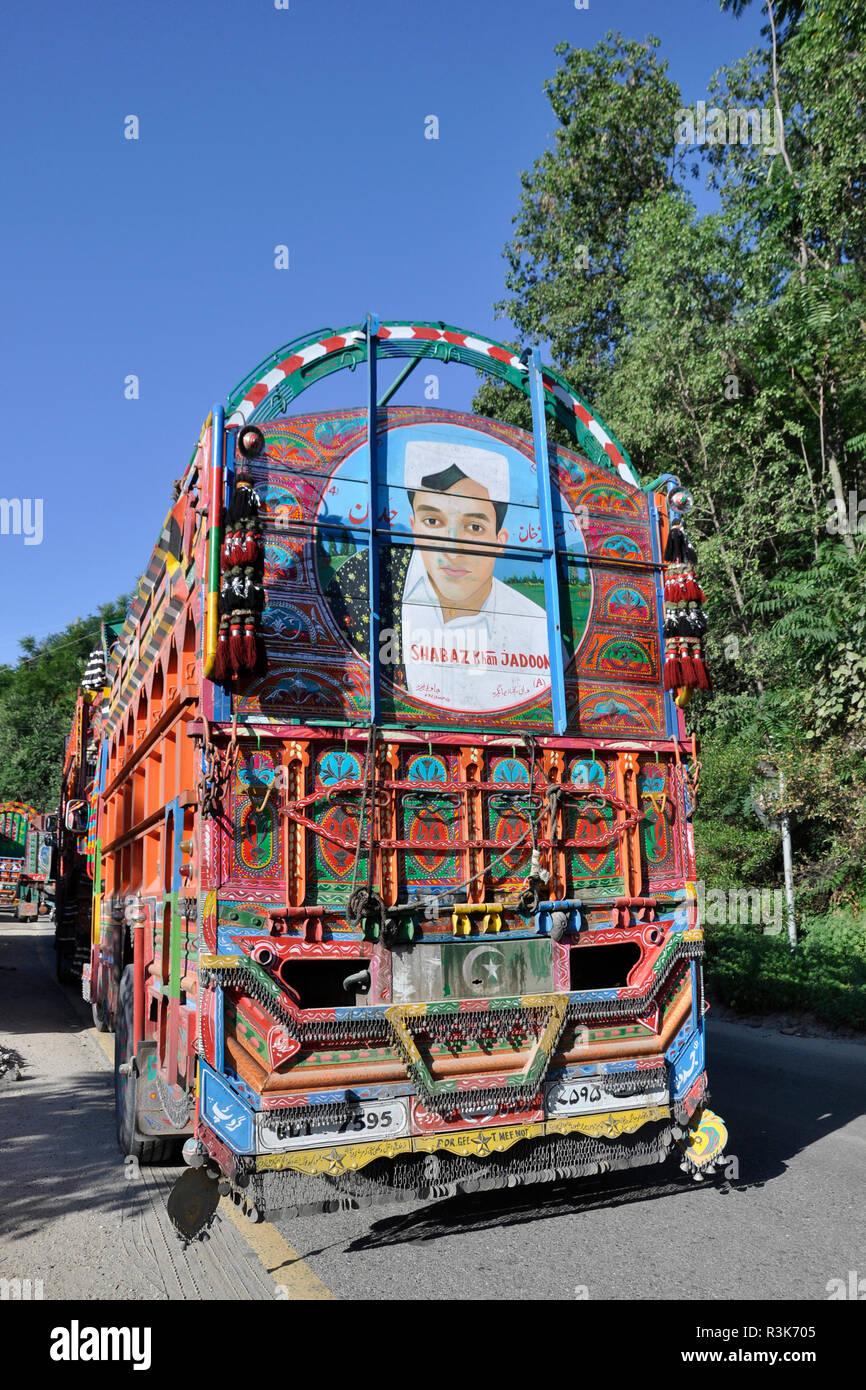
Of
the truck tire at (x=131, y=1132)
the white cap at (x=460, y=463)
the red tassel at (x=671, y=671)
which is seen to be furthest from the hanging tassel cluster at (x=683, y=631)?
the truck tire at (x=131, y=1132)

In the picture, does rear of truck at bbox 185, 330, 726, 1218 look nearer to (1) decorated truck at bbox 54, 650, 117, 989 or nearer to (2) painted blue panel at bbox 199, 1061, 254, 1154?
(2) painted blue panel at bbox 199, 1061, 254, 1154

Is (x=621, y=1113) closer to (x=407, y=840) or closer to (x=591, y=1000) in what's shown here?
(x=591, y=1000)

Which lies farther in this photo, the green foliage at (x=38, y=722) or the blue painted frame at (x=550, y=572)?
the green foliage at (x=38, y=722)

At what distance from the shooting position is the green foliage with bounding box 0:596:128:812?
1666 inches

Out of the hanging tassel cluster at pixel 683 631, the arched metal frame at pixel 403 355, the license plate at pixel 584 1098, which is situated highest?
the arched metal frame at pixel 403 355

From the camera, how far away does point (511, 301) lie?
2259 cm

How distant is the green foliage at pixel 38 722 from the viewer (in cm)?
4231

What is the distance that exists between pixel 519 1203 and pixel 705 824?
35.0ft

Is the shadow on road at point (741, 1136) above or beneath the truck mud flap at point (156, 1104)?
beneath

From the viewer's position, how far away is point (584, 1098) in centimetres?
463

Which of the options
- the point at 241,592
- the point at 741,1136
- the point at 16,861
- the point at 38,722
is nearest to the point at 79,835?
the point at 741,1136

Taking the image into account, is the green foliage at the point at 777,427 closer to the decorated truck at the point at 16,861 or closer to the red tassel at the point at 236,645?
the red tassel at the point at 236,645

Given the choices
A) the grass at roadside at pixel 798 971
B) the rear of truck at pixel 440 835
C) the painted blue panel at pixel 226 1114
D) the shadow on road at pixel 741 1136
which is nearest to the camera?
the painted blue panel at pixel 226 1114

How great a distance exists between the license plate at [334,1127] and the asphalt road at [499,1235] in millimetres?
550
